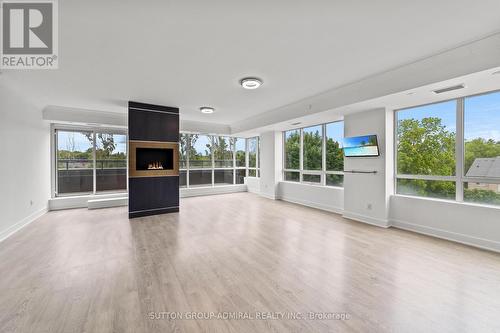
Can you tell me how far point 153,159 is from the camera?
585 cm

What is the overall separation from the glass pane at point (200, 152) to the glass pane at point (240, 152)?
1.39 meters

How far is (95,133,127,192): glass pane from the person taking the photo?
23.0ft

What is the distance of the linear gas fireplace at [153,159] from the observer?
5.36 meters

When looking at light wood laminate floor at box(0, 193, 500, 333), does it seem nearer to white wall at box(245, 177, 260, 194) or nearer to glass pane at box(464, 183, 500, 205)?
glass pane at box(464, 183, 500, 205)

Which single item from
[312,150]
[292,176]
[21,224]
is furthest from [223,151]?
[21,224]

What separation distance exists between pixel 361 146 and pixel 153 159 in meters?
5.52

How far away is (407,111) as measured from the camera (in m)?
4.55

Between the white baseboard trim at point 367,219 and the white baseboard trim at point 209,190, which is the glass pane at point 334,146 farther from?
the white baseboard trim at point 209,190

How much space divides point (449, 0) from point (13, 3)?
4.34 m

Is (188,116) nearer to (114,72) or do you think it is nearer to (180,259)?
(114,72)

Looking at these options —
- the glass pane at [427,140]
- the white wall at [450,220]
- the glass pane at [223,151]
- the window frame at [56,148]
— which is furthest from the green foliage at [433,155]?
the window frame at [56,148]

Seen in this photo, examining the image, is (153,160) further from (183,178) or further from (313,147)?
(313,147)

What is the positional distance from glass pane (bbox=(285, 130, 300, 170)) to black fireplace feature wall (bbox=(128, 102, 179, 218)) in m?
4.11

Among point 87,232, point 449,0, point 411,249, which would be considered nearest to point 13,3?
point 87,232
